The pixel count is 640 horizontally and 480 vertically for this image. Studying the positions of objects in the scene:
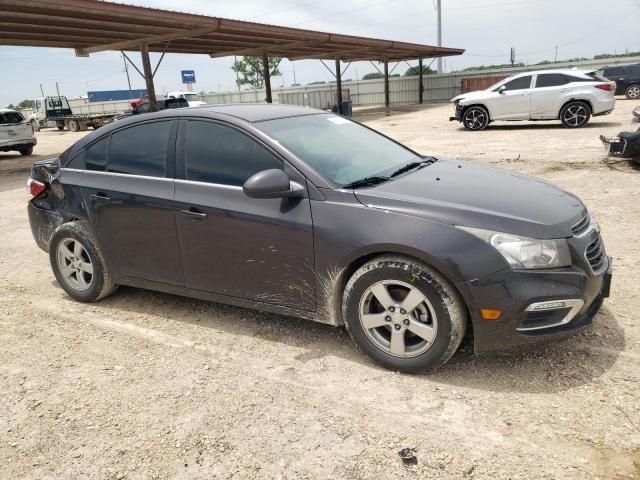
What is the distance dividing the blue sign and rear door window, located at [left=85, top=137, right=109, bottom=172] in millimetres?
52251

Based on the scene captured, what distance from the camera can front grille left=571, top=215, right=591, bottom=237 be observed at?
2902 mm

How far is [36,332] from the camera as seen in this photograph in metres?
3.91

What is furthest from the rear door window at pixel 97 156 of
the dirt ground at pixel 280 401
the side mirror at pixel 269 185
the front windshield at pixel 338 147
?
the side mirror at pixel 269 185

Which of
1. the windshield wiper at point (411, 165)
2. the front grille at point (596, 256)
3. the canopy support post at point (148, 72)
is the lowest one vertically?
the front grille at point (596, 256)

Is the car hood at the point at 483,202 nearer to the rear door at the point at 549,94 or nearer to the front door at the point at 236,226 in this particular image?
the front door at the point at 236,226

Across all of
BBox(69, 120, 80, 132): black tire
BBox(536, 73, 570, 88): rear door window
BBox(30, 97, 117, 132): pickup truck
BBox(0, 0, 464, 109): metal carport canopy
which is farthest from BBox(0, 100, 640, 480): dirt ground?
BBox(69, 120, 80, 132): black tire

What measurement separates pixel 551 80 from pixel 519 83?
0.89 m

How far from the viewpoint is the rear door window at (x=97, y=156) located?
4107 millimetres

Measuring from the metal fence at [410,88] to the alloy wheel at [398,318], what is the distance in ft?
111

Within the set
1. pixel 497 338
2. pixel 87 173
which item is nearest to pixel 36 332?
pixel 87 173

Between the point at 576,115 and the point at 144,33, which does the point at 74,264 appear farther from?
the point at 576,115

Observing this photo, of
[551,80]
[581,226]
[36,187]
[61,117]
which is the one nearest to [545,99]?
[551,80]

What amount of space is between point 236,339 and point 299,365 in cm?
61

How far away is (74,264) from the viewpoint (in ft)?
14.2
